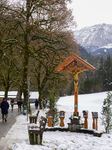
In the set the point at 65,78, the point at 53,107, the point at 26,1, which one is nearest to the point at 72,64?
the point at 53,107

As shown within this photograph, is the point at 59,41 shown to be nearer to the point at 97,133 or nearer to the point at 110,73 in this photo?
the point at 97,133

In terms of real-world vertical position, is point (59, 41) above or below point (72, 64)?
above

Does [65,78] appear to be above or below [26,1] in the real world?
below

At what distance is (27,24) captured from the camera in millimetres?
16281

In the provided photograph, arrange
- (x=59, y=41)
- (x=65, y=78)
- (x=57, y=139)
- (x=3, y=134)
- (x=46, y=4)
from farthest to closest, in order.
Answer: (x=65, y=78), (x=59, y=41), (x=46, y=4), (x=3, y=134), (x=57, y=139)

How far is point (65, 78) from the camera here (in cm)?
2380

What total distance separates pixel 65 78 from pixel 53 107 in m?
10.5

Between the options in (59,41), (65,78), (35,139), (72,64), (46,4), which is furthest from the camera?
(65,78)

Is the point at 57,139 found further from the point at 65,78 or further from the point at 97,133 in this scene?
the point at 65,78

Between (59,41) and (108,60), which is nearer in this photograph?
(59,41)

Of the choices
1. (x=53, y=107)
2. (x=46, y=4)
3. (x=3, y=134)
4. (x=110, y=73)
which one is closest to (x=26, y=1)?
(x=46, y=4)


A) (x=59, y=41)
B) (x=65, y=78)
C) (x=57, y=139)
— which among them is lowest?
(x=57, y=139)

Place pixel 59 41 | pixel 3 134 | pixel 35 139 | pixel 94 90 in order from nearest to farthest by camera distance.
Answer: pixel 35 139, pixel 3 134, pixel 59 41, pixel 94 90

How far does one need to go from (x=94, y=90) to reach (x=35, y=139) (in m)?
73.3
